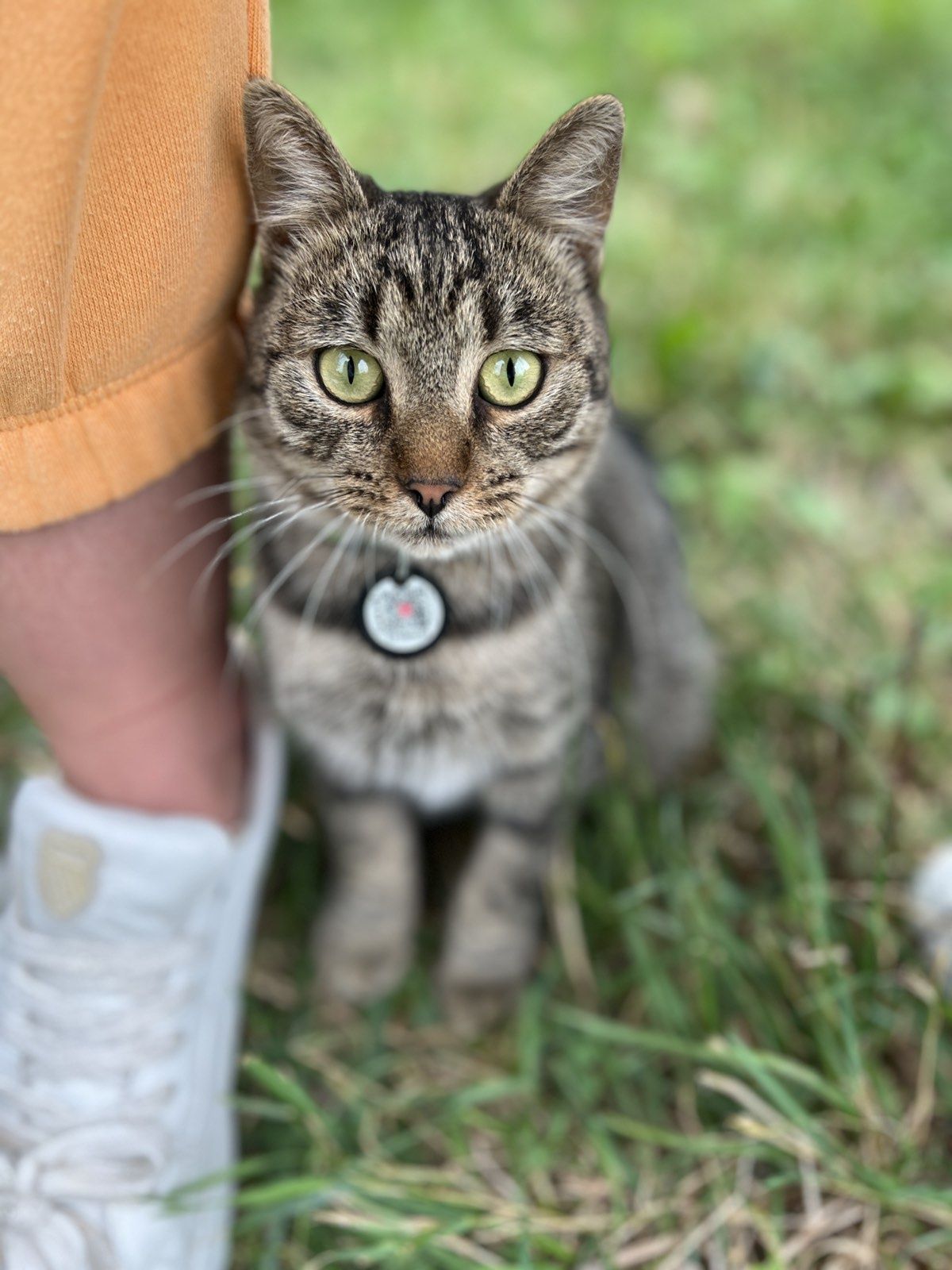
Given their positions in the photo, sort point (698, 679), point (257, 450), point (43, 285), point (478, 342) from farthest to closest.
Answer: point (698, 679) → point (257, 450) → point (478, 342) → point (43, 285)

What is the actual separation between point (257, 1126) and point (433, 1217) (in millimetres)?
250

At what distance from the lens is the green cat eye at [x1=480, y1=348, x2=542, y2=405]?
957mm

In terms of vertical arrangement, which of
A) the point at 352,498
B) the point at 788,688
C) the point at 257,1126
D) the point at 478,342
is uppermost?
the point at 478,342

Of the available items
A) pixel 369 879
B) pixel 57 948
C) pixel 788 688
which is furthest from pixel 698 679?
pixel 57 948

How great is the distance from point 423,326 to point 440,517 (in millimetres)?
159

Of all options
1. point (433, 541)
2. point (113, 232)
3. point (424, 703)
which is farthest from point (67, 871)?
point (113, 232)

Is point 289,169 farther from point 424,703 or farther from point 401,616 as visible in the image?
point 424,703

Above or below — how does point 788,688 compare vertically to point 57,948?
above

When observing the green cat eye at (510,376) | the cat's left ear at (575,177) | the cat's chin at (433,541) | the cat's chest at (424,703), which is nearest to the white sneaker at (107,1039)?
the cat's chest at (424,703)

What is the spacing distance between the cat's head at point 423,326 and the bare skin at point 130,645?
168 millimetres

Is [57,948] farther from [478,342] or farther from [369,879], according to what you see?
[478,342]

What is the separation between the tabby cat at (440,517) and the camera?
936mm

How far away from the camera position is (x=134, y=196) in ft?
2.81

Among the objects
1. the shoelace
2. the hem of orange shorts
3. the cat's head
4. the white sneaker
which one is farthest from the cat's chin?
the shoelace
